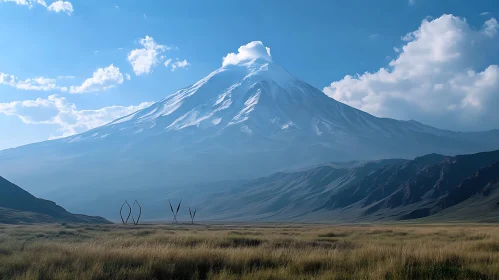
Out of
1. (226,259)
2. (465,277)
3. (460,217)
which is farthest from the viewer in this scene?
(460,217)

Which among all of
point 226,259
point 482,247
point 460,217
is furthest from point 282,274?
point 460,217

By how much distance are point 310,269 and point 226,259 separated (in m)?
2.32

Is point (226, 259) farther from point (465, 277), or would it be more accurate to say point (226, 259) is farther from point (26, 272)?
point (465, 277)

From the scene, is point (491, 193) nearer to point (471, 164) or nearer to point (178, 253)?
point (471, 164)

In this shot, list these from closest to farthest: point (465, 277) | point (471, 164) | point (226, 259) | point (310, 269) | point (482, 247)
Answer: point (465, 277) < point (310, 269) < point (226, 259) < point (482, 247) < point (471, 164)

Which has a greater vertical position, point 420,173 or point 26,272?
point 420,173

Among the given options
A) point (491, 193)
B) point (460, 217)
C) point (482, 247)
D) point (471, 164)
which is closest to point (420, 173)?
point (471, 164)

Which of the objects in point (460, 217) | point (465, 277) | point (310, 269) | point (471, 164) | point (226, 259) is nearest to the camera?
point (465, 277)

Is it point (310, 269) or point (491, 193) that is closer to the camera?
point (310, 269)

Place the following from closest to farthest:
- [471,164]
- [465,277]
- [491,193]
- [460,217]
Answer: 1. [465,277]
2. [460,217]
3. [491,193]
4. [471,164]

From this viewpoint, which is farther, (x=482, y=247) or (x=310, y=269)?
(x=482, y=247)

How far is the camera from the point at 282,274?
10508 mm

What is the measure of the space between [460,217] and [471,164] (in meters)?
81.5

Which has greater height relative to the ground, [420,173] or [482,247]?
[420,173]
